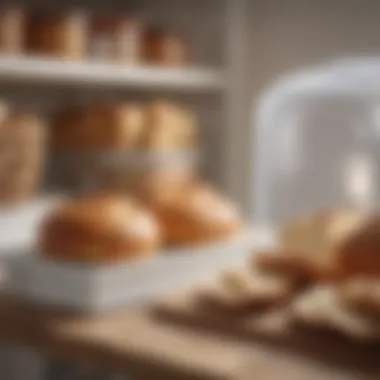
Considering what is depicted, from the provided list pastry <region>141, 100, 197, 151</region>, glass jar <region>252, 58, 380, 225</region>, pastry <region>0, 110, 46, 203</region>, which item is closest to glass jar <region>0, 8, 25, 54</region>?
pastry <region>0, 110, 46, 203</region>

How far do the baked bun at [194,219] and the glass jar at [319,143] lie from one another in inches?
16.6

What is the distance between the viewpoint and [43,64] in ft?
4.76

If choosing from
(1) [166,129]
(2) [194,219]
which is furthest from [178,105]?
(2) [194,219]

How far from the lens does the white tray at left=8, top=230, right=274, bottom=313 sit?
735 mm

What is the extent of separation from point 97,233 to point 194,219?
117 mm

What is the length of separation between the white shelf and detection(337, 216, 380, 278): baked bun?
2.61 feet

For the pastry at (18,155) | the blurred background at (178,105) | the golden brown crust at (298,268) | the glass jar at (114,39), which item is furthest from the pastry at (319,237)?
the glass jar at (114,39)

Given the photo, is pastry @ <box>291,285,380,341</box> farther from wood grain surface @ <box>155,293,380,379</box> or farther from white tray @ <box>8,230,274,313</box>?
white tray @ <box>8,230,274,313</box>

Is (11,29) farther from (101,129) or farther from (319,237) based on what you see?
(319,237)

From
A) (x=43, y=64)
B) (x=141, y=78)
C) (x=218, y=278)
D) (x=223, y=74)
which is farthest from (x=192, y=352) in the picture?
(x=223, y=74)

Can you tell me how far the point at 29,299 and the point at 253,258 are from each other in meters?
0.19

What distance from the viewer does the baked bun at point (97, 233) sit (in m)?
0.75

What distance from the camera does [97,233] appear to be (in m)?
0.75

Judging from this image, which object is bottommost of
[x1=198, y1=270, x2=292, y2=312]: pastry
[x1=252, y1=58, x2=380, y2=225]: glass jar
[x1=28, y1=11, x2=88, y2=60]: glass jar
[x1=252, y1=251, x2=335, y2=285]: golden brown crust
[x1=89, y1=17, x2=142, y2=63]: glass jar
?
[x1=198, y1=270, x2=292, y2=312]: pastry
